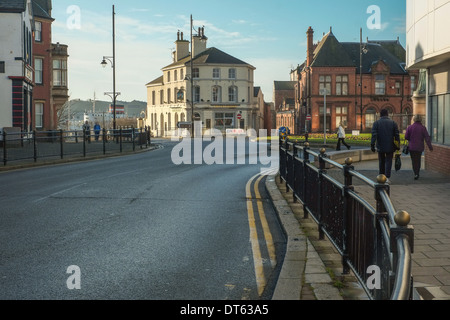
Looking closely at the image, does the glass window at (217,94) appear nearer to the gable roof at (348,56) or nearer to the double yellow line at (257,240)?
the gable roof at (348,56)

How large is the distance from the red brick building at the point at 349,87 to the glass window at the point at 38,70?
3486cm

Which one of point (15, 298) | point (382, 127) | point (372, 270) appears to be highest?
point (382, 127)

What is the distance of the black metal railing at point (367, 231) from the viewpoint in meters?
3.16

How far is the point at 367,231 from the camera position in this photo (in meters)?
4.59

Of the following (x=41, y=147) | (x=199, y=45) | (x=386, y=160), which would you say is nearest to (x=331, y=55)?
(x=199, y=45)

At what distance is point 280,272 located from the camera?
5.60 m

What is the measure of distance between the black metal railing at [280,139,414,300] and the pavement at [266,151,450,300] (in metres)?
0.20

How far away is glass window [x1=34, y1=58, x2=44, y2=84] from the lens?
41.6 metres

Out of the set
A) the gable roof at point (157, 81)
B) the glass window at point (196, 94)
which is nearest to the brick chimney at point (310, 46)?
the glass window at point (196, 94)

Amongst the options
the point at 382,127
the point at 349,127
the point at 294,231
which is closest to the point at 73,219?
the point at 294,231

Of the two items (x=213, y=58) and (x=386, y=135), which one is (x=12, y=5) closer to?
(x=386, y=135)
